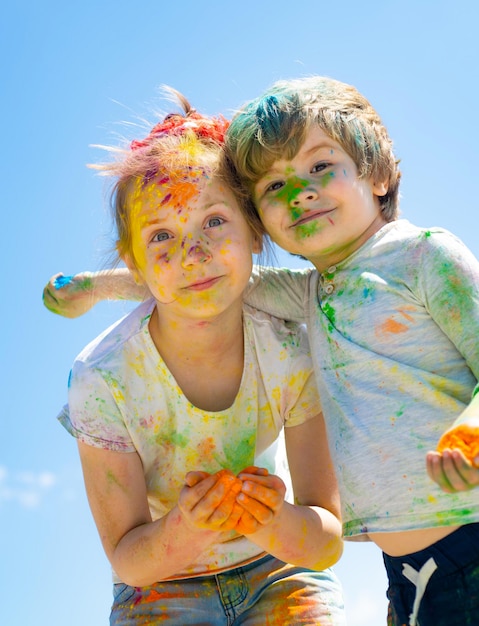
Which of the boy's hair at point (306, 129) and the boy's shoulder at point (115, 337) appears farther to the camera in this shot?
the boy's shoulder at point (115, 337)

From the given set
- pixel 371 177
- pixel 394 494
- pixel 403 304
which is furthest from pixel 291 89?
pixel 394 494

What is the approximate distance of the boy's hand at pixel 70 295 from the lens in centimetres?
409

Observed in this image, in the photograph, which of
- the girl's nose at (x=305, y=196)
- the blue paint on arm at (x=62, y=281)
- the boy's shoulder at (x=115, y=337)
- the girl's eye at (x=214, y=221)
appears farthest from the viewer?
the blue paint on arm at (x=62, y=281)

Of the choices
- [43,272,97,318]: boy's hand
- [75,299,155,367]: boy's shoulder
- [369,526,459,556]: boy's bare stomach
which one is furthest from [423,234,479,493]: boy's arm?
[43,272,97,318]: boy's hand

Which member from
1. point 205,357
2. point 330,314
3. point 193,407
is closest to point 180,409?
point 193,407

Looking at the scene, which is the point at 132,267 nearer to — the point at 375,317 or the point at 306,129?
the point at 306,129

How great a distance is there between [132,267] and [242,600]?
60.4 inches

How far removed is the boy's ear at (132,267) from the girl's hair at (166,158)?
2cm

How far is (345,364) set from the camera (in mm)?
3141

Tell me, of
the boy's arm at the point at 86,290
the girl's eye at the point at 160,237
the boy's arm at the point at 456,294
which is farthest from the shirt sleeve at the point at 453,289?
the boy's arm at the point at 86,290

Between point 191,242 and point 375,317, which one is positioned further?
point 191,242

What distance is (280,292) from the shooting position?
3648 millimetres

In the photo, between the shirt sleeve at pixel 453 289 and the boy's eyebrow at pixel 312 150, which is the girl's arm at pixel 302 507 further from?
the boy's eyebrow at pixel 312 150

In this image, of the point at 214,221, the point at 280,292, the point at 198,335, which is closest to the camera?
the point at 214,221
